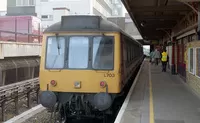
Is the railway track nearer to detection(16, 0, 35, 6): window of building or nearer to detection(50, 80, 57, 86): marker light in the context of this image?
detection(50, 80, 57, 86): marker light

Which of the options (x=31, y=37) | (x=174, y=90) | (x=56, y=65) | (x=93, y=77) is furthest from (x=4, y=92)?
(x=31, y=37)

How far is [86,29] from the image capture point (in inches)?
336

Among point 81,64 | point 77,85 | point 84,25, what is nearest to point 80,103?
point 77,85

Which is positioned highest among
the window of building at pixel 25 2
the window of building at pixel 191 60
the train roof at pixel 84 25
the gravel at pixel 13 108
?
the window of building at pixel 25 2

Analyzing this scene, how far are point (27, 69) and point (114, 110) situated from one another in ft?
34.5

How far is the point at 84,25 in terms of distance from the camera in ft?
28.2

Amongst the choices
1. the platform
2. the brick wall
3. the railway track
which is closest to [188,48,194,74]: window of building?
the brick wall

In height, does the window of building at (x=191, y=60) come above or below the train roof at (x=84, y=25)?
below

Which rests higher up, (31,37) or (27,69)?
(31,37)

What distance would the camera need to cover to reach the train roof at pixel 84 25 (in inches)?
335

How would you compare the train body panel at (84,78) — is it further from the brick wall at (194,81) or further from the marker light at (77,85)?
the brick wall at (194,81)

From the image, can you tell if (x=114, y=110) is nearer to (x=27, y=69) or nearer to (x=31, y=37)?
(x=27, y=69)

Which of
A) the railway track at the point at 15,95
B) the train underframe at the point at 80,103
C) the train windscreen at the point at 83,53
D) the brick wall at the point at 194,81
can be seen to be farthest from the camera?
the railway track at the point at 15,95

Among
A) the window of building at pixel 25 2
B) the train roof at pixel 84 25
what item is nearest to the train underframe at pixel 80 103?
the train roof at pixel 84 25
